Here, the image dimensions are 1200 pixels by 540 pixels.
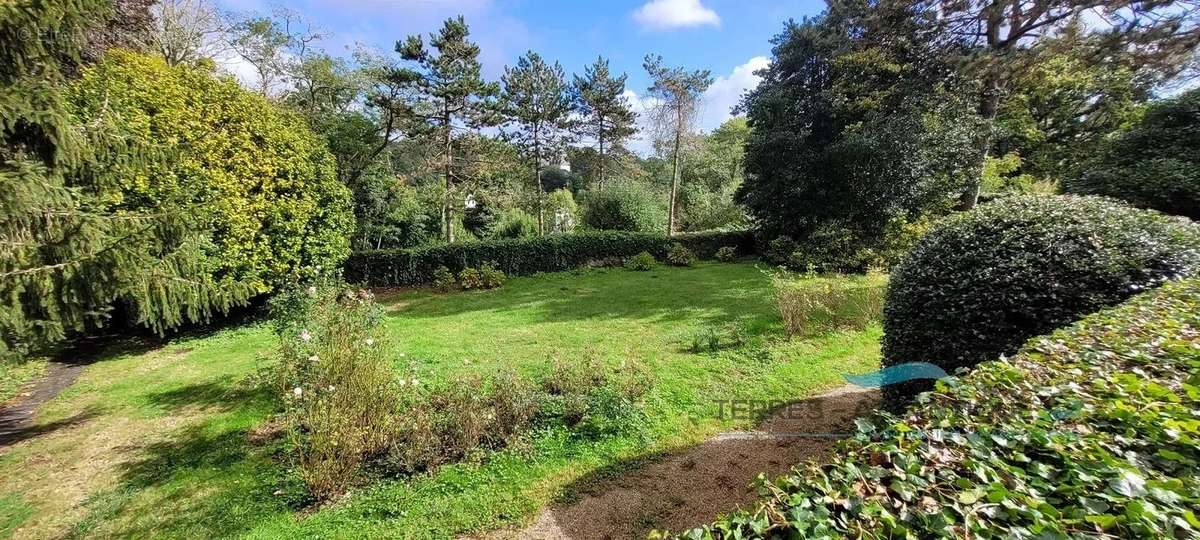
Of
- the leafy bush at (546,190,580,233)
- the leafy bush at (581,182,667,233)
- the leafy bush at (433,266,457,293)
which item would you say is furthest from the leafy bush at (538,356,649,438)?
the leafy bush at (546,190,580,233)

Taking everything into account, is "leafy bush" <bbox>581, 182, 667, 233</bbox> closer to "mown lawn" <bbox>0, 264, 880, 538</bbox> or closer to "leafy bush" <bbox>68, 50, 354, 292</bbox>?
"mown lawn" <bbox>0, 264, 880, 538</bbox>

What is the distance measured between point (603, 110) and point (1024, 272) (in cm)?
2207

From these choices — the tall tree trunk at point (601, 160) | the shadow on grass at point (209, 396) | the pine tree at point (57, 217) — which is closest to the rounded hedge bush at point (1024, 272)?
the pine tree at point (57, 217)

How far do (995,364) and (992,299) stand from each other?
6.24 ft

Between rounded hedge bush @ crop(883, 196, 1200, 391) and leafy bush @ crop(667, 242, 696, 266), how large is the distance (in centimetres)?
Result: 1181

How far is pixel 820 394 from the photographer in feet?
16.7

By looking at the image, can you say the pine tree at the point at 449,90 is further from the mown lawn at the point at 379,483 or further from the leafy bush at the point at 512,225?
the mown lawn at the point at 379,483

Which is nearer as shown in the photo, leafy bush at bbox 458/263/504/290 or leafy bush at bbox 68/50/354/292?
leafy bush at bbox 68/50/354/292

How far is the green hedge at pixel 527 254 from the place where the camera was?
14078mm

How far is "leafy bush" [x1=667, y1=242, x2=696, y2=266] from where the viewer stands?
16.0 metres

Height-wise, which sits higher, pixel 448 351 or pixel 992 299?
pixel 992 299

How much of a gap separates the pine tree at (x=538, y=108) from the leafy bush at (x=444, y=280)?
8305mm

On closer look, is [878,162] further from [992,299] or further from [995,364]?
[995,364]

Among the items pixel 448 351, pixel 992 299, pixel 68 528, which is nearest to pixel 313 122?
pixel 448 351
